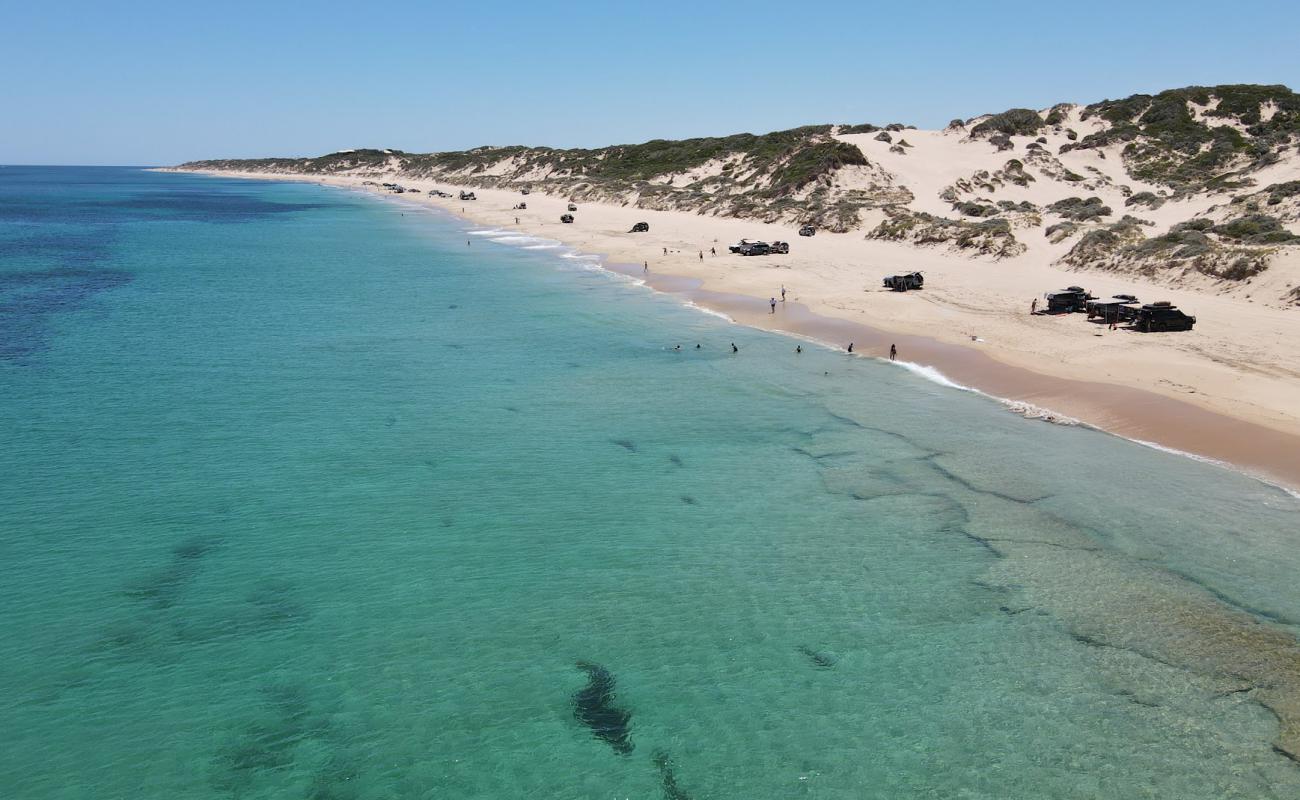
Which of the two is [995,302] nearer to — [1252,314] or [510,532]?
[1252,314]

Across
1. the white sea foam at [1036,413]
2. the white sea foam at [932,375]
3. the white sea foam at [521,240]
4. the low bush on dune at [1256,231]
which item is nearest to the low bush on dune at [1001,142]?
the low bush on dune at [1256,231]

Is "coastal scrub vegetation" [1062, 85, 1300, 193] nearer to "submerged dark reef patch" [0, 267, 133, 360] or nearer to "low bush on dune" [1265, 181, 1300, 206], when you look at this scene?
"low bush on dune" [1265, 181, 1300, 206]

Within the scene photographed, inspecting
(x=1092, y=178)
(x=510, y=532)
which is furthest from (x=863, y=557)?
(x=1092, y=178)

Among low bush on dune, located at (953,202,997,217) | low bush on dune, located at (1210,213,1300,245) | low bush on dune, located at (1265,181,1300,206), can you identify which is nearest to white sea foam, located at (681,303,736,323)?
low bush on dune, located at (1210,213,1300,245)

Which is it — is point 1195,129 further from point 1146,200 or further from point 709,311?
point 709,311

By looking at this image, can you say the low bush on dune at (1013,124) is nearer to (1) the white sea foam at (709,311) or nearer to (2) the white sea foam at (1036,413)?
(1) the white sea foam at (709,311)

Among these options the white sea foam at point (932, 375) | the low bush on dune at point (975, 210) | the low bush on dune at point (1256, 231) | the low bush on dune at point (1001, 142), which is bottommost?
the white sea foam at point (932, 375)
